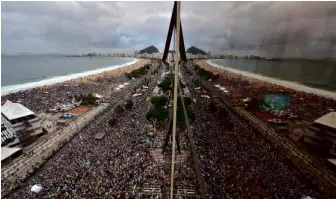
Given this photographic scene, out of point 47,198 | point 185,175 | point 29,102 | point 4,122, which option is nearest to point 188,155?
point 185,175

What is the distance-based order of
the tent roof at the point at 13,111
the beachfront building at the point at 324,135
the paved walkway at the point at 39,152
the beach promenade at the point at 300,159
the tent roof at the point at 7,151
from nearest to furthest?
the beach promenade at the point at 300,159
the paved walkway at the point at 39,152
the tent roof at the point at 7,151
the beachfront building at the point at 324,135
the tent roof at the point at 13,111

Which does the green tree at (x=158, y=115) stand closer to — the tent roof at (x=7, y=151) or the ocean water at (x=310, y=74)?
the tent roof at (x=7, y=151)

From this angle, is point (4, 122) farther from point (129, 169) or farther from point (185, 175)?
point (185, 175)

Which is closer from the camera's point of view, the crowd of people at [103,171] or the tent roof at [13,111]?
the crowd of people at [103,171]

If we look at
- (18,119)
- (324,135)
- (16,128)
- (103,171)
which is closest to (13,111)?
(18,119)

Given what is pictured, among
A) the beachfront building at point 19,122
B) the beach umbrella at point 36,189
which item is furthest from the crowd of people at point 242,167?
the beachfront building at point 19,122

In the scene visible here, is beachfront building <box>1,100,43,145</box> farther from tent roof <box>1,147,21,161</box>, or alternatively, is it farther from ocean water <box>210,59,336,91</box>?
ocean water <box>210,59,336,91</box>
